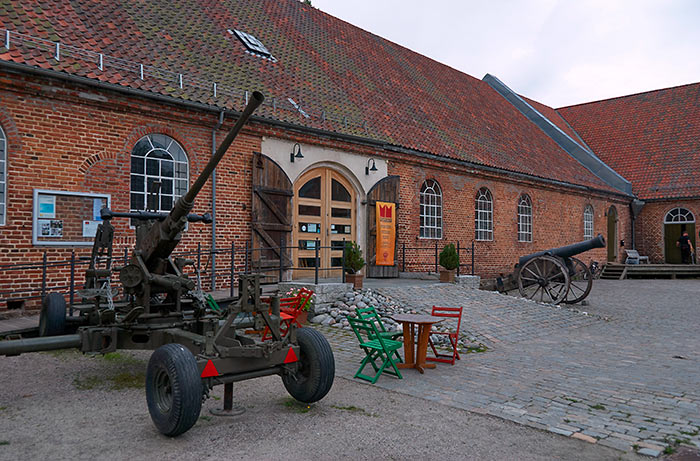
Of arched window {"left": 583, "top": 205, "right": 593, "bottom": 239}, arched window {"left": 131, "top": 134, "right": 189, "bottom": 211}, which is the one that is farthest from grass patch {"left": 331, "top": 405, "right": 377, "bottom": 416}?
arched window {"left": 583, "top": 205, "right": 593, "bottom": 239}

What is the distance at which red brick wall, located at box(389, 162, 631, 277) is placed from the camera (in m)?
14.6

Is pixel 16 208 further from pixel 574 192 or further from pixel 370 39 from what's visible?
pixel 574 192

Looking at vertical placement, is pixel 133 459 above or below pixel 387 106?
below

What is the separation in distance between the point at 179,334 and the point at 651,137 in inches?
1057

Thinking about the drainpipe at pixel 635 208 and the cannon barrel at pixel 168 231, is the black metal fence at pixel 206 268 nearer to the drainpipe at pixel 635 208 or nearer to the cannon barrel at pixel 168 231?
the cannon barrel at pixel 168 231

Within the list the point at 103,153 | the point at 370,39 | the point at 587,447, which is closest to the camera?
the point at 587,447

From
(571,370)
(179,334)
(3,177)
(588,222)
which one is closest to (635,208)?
(588,222)

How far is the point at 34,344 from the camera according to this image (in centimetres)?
455

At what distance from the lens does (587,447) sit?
3941 millimetres

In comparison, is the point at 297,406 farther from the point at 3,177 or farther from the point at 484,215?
the point at 484,215

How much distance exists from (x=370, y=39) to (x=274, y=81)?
746cm

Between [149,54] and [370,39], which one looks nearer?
[149,54]

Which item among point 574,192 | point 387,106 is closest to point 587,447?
point 387,106

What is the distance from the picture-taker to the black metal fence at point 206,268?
26.6 feet
